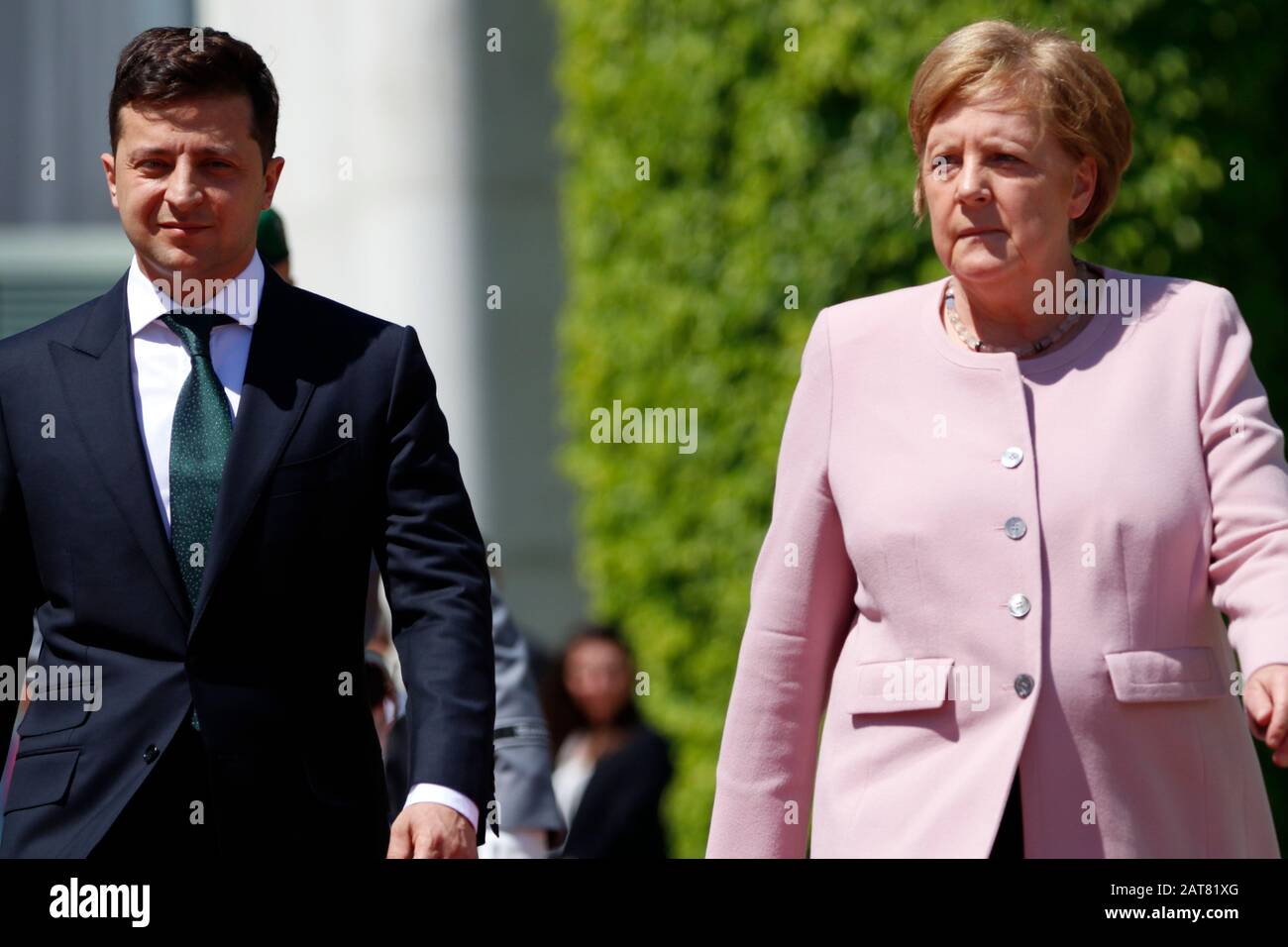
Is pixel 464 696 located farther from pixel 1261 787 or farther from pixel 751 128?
pixel 751 128

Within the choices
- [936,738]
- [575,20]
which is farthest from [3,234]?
[936,738]

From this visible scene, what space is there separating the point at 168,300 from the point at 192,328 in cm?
6

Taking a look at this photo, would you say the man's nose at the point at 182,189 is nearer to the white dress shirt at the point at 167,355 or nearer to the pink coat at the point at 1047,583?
the white dress shirt at the point at 167,355

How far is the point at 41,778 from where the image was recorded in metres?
3.44

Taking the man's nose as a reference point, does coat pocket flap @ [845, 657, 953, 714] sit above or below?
below

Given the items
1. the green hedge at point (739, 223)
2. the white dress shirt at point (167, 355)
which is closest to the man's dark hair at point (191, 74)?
the white dress shirt at point (167, 355)

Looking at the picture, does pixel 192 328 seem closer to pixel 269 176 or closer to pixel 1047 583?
pixel 269 176

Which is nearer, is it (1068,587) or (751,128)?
(1068,587)

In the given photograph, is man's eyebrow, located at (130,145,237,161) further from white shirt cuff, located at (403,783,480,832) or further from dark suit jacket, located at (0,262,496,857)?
white shirt cuff, located at (403,783,480,832)

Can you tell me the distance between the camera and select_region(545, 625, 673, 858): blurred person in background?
6.70 meters

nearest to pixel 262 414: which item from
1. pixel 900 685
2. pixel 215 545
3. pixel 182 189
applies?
pixel 215 545

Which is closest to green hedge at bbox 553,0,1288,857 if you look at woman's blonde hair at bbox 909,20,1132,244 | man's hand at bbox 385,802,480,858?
woman's blonde hair at bbox 909,20,1132,244

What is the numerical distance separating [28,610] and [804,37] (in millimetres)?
5032

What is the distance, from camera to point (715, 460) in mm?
8445
